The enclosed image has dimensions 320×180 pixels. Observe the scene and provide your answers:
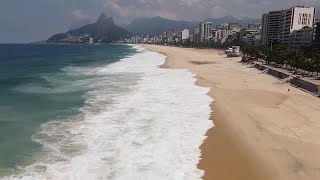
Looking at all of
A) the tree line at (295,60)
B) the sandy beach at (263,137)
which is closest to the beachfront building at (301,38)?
the tree line at (295,60)

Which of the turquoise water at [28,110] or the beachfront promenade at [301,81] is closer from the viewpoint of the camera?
the turquoise water at [28,110]

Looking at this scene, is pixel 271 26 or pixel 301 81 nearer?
pixel 301 81

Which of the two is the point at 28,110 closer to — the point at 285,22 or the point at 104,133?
the point at 104,133

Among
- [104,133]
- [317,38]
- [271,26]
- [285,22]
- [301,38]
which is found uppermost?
[285,22]

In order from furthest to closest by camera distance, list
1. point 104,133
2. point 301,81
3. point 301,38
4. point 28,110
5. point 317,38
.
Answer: point 301,38 < point 317,38 < point 301,81 < point 28,110 < point 104,133

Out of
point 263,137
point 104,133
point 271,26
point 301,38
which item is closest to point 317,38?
point 301,38

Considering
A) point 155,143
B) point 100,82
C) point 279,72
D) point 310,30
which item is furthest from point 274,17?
point 155,143

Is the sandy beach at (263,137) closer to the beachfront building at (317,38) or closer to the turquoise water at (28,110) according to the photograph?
the turquoise water at (28,110)
